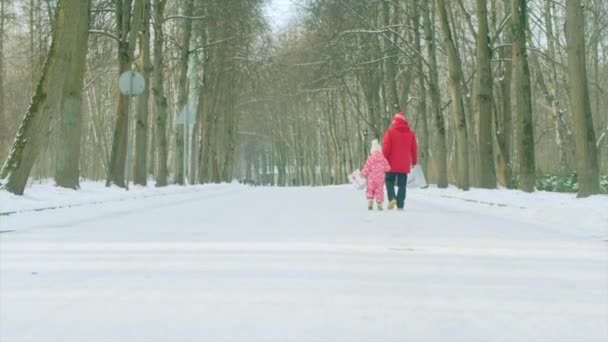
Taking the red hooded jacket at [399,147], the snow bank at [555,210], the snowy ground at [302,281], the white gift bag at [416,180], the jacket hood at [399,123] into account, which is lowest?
the snowy ground at [302,281]

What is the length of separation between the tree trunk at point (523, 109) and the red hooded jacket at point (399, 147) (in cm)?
504

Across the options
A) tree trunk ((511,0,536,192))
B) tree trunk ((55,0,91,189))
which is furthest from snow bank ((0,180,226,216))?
tree trunk ((511,0,536,192))

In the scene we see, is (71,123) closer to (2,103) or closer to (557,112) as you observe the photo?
(2,103)

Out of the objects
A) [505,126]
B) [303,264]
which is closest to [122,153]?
[505,126]

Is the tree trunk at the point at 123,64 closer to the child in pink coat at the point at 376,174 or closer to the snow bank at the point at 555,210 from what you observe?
the child in pink coat at the point at 376,174

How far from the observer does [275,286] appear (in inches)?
207

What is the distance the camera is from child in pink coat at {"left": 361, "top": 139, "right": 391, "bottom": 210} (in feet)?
49.7

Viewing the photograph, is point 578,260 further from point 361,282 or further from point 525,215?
point 525,215

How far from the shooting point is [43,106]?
583 inches

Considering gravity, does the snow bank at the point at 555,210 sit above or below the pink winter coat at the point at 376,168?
below

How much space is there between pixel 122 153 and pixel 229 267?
17772mm

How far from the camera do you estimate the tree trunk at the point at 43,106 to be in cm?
1443

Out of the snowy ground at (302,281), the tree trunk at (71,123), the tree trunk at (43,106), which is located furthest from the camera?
the tree trunk at (71,123)

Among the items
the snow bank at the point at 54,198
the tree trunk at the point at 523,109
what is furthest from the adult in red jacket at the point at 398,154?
the snow bank at the point at 54,198
